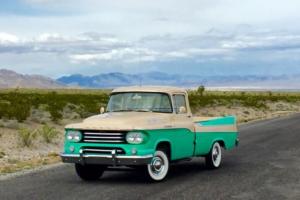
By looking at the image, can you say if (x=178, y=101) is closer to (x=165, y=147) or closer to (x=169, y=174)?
(x=165, y=147)

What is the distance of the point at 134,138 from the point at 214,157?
356 cm

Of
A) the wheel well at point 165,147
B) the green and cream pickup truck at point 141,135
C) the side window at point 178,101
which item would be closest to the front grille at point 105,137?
the green and cream pickup truck at point 141,135

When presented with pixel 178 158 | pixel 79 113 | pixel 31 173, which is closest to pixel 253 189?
pixel 178 158

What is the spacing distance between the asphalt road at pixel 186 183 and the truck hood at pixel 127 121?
3.74 ft

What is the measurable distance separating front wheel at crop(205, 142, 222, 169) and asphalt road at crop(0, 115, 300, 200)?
0.69ft

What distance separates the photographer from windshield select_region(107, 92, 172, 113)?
12.3m

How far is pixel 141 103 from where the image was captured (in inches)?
489

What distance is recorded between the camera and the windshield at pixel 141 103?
12344mm

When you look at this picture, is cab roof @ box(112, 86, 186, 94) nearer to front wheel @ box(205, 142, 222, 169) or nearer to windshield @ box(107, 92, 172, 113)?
windshield @ box(107, 92, 172, 113)

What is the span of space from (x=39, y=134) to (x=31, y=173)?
9.86 m

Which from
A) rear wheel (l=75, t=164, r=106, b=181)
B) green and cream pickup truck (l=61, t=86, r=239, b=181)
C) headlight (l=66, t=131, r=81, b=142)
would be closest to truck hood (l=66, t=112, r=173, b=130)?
green and cream pickup truck (l=61, t=86, r=239, b=181)

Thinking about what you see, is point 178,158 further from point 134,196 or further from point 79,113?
point 79,113

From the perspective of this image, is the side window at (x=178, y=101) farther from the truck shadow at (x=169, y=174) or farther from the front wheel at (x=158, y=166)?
the truck shadow at (x=169, y=174)

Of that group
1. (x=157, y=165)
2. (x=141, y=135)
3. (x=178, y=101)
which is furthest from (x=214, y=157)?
(x=141, y=135)
